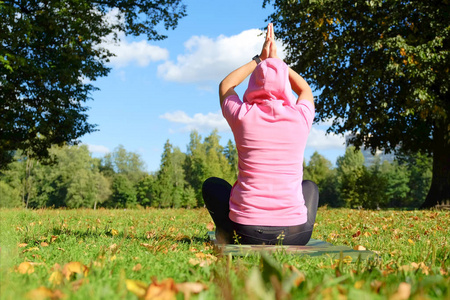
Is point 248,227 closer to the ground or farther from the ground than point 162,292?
farther from the ground

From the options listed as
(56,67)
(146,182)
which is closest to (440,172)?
(56,67)

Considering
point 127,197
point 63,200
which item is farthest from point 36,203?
point 127,197

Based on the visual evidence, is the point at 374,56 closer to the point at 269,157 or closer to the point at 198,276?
the point at 269,157

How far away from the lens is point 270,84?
332 centimetres

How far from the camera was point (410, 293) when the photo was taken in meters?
1.64

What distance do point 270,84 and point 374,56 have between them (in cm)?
1376

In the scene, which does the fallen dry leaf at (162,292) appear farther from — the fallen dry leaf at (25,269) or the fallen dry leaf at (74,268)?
the fallen dry leaf at (25,269)

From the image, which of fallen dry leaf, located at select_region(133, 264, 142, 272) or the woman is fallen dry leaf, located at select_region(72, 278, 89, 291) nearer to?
fallen dry leaf, located at select_region(133, 264, 142, 272)

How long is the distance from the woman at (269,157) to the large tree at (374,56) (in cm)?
1155

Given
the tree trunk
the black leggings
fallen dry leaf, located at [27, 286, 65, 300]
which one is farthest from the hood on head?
the tree trunk

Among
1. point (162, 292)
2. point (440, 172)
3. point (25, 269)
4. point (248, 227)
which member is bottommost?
point (25, 269)

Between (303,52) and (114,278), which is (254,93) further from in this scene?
(303,52)

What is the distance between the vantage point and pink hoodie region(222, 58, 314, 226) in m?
3.31

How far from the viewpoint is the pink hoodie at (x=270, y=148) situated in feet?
10.9
